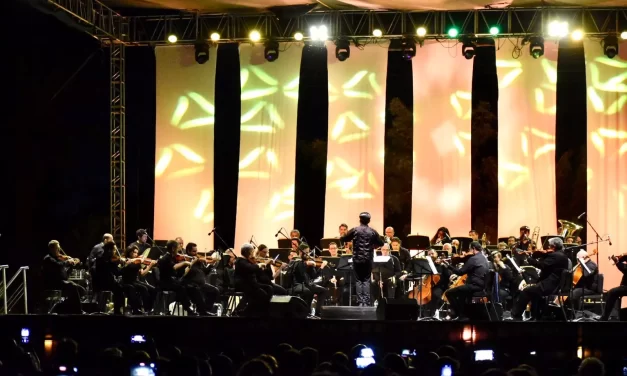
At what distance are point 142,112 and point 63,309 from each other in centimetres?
631

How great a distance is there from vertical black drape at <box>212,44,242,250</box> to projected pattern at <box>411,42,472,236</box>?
12.4 feet

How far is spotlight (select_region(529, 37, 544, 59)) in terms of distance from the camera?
15.9m

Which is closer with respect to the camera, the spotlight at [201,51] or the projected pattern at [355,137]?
the projected pattern at [355,137]

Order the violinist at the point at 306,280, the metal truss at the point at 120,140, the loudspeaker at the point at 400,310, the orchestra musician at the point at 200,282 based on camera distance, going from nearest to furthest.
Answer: the loudspeaker at the point at 400,310 → the orchestra musician at the point at 200,282 → the violinist at the point at 306,280 → the metal truss at the point at 120,140

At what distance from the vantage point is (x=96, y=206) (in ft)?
56.0

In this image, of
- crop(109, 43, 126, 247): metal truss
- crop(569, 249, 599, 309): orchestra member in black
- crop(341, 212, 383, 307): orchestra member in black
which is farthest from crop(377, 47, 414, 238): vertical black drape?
crop(109, 43, 126, 247): metal truss

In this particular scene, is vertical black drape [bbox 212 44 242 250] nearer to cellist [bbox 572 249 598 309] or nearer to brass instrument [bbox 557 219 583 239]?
brass instrument [bbox 557 219 583 239]

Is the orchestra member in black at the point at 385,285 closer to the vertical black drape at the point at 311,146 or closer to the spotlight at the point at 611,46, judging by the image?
the vertical black drape at the point at 311,146

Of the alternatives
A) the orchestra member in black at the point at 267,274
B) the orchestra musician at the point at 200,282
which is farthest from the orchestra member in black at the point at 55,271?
the orchestra member in black at the point at 267,274

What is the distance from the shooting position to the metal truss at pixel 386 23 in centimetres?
1596

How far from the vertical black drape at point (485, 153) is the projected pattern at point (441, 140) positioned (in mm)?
1126

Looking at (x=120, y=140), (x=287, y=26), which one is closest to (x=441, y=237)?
(x=287, y=26)

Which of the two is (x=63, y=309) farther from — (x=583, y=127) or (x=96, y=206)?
(x=583, y=127)

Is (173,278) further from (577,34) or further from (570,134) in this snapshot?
(570,134)
